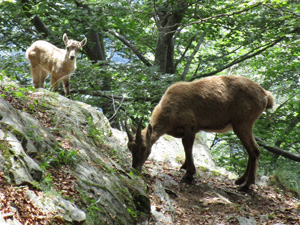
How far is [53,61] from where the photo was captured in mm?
9727

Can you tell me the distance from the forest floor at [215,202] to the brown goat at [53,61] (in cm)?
380

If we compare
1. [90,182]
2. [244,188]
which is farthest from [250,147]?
[90,182]

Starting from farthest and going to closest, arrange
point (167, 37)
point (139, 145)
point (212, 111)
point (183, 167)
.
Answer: point (167, 37) < point (183, 167) < point (212, 111) < point (139, 145)

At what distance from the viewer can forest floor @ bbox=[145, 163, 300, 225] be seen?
19.5 ft

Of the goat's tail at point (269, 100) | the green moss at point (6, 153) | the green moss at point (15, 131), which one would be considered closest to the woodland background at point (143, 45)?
the goat's tail at point (269, 100)

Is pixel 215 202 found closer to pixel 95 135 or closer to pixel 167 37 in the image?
pixel 95 135

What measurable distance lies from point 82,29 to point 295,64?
8.11 m

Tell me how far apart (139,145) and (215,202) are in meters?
1.88

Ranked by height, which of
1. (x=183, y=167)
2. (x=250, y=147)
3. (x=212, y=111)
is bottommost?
(x=183, y=167)

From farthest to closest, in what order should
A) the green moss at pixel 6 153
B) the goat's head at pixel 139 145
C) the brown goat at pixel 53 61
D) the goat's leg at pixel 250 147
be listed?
1. the brown goat at pixel 53 61
2. the goat's leg at pixel 250 147
3. the goat's head at pixel 139 145
4. the green moss at pixel 6 153

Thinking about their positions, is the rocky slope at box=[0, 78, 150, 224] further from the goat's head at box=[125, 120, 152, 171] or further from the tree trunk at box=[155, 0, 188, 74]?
the tree trunk at box=[155, 0, 188, 74]

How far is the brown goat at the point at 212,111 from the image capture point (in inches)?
301

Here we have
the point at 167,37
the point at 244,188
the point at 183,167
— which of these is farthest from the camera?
the point at 167,37

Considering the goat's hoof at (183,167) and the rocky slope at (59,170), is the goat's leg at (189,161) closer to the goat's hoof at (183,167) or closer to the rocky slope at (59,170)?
the goat's hoof at (183,167)
